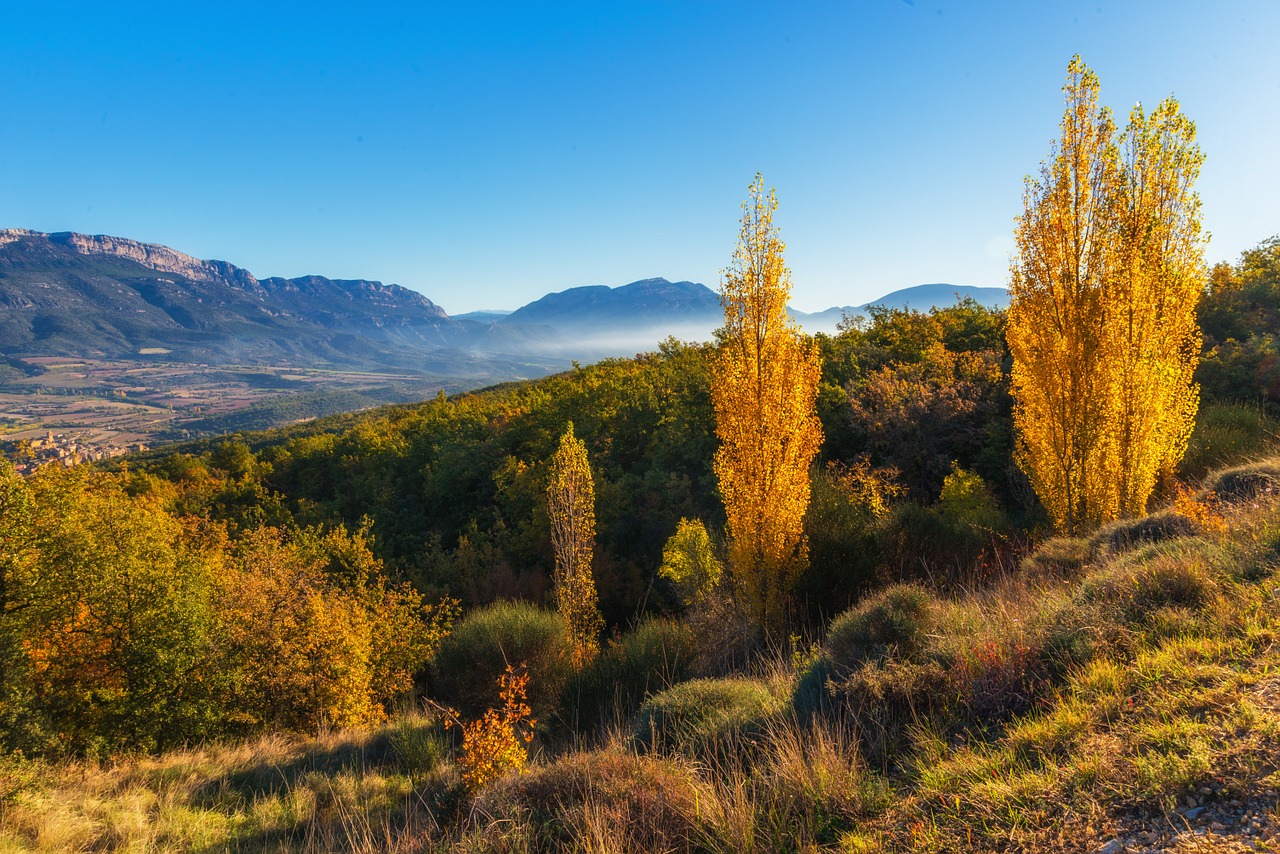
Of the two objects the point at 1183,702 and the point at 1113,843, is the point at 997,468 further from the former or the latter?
the point at 1113,843

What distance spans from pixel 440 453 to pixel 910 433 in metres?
25.7

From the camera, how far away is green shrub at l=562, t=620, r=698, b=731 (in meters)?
10.1

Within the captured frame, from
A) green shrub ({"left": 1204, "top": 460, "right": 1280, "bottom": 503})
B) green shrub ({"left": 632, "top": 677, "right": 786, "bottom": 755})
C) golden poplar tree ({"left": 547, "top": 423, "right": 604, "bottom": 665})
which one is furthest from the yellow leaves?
green shrub ({"left": 1204, "top": 460, "right": 1280, "bottom": 503})

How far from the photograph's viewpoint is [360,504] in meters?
32.2

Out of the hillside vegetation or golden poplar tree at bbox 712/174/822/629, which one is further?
golden poplar tree at bbox 712/174/822/629

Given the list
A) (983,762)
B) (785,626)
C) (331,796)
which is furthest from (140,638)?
(983,762)

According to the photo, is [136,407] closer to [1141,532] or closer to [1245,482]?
[1141,532]

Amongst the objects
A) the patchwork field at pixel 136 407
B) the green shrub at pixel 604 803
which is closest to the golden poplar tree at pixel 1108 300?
the green shrub at pixel 604 803

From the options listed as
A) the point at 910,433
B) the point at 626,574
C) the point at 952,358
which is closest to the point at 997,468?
the point at 910,433

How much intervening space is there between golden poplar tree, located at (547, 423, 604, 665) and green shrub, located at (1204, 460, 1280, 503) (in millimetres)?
13938

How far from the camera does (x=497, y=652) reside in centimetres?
1445

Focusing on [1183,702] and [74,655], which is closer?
[1183,702]

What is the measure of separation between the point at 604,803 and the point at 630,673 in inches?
283

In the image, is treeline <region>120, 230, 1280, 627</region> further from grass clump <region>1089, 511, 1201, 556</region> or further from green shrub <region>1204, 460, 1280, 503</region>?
green shrub <region>1204, 460, 1280, 503</region>
